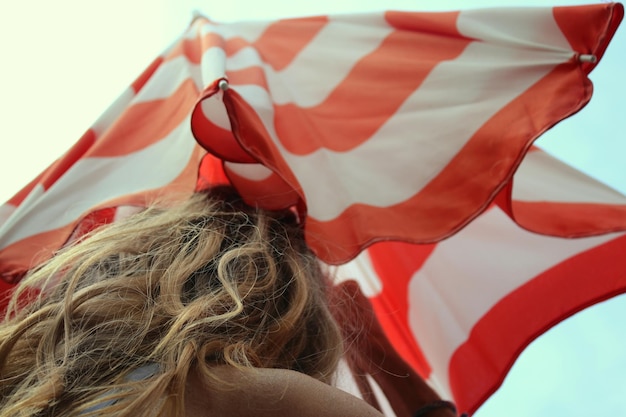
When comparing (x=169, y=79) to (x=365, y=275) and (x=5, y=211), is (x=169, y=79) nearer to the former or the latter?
(x=5, y=211)

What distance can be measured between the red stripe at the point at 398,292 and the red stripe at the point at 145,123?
0.39m

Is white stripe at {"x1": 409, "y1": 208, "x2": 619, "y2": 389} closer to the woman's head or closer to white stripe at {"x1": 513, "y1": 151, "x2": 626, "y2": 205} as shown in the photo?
white stripe at {"x1": 513, "y1": 151, "x2": 626, "y2": 205}

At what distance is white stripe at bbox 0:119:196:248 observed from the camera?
0.70 m

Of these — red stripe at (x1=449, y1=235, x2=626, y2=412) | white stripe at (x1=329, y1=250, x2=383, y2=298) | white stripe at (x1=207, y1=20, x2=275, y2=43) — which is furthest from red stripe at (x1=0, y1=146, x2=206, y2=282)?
red stripe at (x1=449, y1=235, x2=626, y2=412)

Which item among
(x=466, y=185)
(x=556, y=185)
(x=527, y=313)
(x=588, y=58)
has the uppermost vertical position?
(x=588, y=58)

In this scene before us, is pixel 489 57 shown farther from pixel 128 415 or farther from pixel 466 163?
pixel 128 415

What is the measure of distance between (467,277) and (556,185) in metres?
0.20

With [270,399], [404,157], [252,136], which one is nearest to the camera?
[270,399]

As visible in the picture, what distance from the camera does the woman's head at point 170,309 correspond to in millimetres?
491

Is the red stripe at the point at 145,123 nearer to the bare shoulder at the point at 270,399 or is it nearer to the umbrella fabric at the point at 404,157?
the umbrella fabric at the point at 404,157

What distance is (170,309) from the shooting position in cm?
54

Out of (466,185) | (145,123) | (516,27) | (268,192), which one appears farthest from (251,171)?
(516,27)

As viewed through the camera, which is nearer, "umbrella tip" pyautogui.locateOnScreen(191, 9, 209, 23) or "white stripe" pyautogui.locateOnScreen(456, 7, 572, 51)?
"white stripe" pyautogui.locateOnScreen(456, 7, 572, 51)

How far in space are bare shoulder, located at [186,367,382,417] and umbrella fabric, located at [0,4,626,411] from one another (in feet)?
0.84
